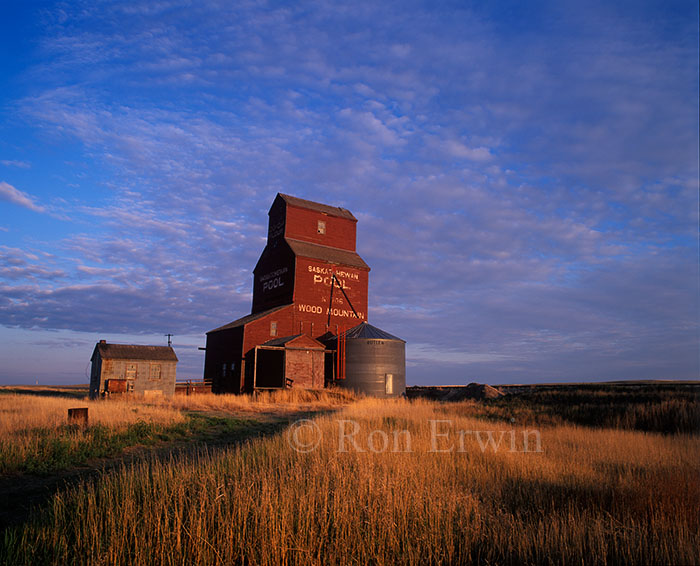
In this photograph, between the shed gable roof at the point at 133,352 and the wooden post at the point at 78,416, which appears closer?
the wooden post at the point at 78,416

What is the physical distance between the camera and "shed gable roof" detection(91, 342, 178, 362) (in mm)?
34906

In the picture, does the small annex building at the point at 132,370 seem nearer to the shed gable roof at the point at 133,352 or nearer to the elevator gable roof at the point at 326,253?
the shed gable roof at the point at 133,352

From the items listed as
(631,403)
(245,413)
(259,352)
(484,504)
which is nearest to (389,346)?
(259,352)

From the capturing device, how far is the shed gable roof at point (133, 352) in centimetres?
3491

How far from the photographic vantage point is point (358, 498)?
6.36 meters

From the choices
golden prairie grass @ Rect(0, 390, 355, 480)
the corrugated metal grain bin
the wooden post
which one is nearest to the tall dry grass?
golden prairie grass @ Rect(0, 390, 355, 480)

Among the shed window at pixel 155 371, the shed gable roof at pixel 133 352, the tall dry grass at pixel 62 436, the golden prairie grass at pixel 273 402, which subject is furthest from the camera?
the shed window at pixel 155 371

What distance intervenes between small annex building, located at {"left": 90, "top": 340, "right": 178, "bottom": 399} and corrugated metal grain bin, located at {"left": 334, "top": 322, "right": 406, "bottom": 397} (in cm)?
1461

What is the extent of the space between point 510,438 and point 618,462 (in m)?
3.50

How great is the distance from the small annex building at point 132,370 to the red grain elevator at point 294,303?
3619 mm

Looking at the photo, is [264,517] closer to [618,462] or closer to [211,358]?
[618,462]

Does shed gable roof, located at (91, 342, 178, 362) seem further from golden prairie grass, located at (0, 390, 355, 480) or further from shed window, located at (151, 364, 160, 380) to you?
golden prairie grass, located at (0, 390, 355, 480)

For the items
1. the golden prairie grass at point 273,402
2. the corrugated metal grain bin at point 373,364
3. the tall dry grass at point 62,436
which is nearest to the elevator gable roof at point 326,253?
the corrugated metal grain bin at point 373,364

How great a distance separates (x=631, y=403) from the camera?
57.7 feet
